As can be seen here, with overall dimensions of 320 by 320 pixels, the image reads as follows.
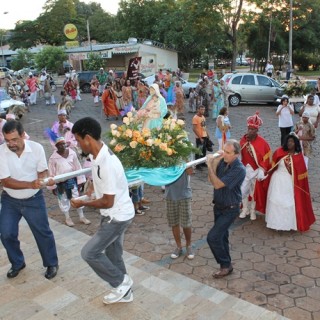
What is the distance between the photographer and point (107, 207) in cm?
346

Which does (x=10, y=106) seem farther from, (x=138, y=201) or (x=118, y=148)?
(x=118, y=148)

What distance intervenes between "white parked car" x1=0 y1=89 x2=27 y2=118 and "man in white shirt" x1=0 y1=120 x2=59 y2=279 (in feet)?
32.3

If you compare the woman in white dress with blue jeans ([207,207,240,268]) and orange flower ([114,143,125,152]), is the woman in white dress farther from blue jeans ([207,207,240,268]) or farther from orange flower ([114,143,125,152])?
orange flower ([114,143,125,152])

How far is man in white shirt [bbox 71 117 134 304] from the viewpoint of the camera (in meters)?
3.41

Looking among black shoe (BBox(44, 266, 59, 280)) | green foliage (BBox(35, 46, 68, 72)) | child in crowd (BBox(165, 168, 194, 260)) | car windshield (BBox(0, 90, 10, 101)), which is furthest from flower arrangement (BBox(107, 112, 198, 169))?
green foliage (BBox(35, 46, 68, 72))

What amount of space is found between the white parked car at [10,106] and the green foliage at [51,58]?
65.7ft

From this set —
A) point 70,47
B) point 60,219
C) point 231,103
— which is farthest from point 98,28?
point 60,219

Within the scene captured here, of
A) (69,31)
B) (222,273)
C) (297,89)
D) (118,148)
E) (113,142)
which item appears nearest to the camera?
(118,148)

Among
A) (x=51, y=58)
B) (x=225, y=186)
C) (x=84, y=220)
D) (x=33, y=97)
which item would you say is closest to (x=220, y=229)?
(x=225, y=186)

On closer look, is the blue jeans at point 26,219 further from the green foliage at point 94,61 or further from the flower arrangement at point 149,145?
the green foliage at point 94,61

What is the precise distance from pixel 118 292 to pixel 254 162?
11.3ft

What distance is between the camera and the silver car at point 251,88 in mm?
19219

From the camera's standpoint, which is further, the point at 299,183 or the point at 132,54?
the point at 132,54

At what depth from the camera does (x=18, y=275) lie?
470 cm
